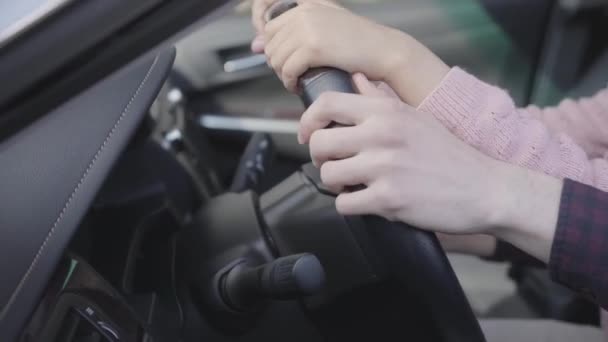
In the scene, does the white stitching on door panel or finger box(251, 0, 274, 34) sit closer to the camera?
the white stitching on door panel

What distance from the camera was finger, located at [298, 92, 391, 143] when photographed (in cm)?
51

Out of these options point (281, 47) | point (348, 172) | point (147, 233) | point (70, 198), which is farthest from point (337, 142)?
point (147, 233)

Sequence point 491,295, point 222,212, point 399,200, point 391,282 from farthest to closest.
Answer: point 491,295 → point 222,212 → point 391,282 → point 399,200

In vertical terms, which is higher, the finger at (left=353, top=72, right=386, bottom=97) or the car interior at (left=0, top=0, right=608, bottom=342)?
the finger at (left=353, top=72, right=386, bottom=97)

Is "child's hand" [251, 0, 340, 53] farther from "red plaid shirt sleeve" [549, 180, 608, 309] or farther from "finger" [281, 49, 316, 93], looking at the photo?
"red plaid shirt sleeve" [549, 180, 608, 309]

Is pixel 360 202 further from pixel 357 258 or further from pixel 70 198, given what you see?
pixel 70 198

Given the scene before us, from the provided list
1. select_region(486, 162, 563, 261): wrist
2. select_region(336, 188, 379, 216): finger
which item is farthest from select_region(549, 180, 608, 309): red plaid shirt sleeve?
select_region(336, 188, 379, 216): finger

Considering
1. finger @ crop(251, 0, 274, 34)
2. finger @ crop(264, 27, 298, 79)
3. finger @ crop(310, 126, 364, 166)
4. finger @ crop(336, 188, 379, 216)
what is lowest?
finger @ crop(336, 188, 379, 216)

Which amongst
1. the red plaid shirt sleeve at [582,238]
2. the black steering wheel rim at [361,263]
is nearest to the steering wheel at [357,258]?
the black steering wheel rim at [361,263]

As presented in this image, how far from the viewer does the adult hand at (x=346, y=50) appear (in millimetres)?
570

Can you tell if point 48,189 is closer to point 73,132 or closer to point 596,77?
point 73,132

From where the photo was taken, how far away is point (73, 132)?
58 cm

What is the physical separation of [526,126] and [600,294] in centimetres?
20

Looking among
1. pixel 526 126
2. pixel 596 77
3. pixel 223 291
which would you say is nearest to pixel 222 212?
pixel 223 291
